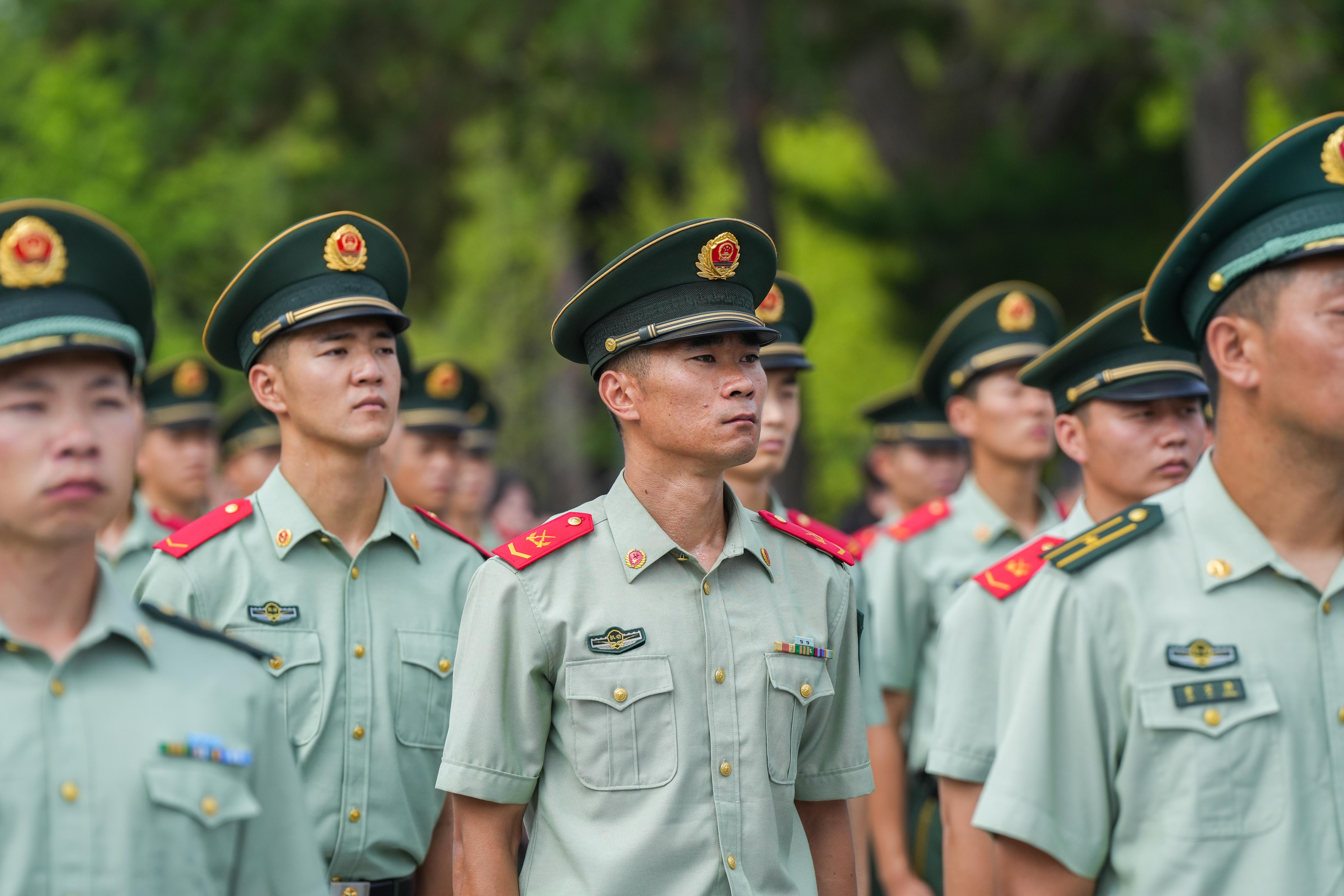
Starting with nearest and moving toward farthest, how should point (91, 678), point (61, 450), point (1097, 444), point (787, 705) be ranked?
point (61, 450) → point (91, 678) → point (787, 705) → point (1097, 444)

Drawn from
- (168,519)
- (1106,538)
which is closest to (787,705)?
(1106,538)

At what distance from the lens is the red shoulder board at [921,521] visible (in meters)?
6.48

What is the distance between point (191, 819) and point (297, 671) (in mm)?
1502

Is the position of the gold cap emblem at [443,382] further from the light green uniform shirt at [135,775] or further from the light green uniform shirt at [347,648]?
the light green uniform shirt at [135,775]

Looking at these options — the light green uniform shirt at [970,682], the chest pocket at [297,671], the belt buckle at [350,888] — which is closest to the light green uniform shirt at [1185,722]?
the light green uniform shirt at [970,682]

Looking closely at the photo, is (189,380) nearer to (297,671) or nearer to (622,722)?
(297,671)

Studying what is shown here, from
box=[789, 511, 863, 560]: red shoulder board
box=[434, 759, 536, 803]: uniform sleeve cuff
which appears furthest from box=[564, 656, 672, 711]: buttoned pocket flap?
box=[789, 511, 863, 560]: red shoulder board

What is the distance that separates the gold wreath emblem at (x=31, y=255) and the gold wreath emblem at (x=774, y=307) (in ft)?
10.6

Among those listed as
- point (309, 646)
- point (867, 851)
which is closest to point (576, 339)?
point (309, 646)

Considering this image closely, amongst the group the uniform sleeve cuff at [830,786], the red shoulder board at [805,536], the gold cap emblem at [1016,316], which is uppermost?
the gold cap emblem at [1016,316]

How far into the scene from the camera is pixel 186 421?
8719 mm

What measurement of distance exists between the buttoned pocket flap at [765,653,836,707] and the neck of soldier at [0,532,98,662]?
1.56 meters

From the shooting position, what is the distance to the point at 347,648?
13.9ft

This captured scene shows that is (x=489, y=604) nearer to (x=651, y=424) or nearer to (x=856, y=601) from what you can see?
(x=651, y=424)
